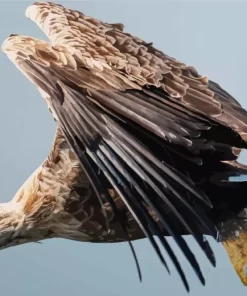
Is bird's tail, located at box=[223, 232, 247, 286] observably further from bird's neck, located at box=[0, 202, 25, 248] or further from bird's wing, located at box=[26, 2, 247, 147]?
bird's neck, located at box=[0, 202, 25, 248]

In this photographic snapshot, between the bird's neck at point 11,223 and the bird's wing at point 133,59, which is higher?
the bird's wing at point 133,59

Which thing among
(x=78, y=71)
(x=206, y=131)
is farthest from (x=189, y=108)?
(x=78, y=71)

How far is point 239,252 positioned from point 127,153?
196 centimetres

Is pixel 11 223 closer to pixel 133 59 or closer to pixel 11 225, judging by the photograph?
pixel 11 225

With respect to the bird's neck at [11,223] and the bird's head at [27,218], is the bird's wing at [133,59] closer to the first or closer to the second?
the bird's head at [27,218]

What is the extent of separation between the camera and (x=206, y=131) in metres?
6.94

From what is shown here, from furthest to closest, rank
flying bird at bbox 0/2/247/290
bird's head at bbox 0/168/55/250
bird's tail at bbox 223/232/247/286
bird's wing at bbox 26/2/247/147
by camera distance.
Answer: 1. bird's tail at bbox 223/232/247/286
2. bird's head at bbox 0/168/55/250
3. bird's wing at bbox 26/2/247/147
4. flying bird at bbox 0/2/247/290

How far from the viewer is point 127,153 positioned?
6.72 meters

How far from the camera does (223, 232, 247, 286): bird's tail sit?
8297 mm

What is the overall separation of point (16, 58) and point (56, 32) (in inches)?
50.1

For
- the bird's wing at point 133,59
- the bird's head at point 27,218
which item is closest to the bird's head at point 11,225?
the bird's head at point 27,218

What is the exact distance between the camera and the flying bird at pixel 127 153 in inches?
265

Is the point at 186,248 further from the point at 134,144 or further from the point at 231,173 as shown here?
the point at 231,173

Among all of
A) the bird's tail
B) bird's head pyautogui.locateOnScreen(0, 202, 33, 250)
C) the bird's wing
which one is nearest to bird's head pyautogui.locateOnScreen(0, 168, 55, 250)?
bird's head pyautogui.locateOnScreen(0, 202, 33, 250)
